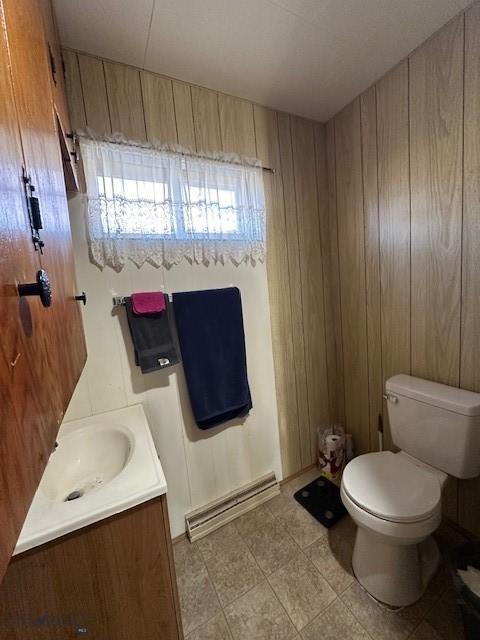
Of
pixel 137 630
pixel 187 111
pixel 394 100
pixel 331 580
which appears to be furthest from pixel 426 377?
pixel 187 111

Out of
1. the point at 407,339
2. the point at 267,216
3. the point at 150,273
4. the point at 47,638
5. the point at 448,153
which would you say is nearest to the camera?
the point at 47,638

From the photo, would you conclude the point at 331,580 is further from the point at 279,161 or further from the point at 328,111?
the point at 328,111

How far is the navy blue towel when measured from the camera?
141 cm

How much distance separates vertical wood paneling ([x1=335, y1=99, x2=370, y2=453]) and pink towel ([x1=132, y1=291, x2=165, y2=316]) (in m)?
1.24

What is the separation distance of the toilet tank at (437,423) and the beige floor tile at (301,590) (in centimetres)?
76

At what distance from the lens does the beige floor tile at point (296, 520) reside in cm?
148

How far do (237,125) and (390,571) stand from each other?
2.32 m

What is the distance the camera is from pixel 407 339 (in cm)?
152

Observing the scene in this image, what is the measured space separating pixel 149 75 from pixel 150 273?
950 mm

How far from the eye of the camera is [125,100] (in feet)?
4.12

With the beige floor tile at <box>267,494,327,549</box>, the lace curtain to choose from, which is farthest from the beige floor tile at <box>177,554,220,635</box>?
the lace curtain

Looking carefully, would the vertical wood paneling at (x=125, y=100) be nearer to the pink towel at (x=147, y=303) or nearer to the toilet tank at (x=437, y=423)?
the pink towel at (x=147, y=303)

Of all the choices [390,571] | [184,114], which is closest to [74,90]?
[184,114]

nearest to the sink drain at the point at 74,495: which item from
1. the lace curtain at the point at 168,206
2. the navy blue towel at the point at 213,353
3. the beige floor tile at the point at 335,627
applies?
the navy blue towel at the point at 213,353
